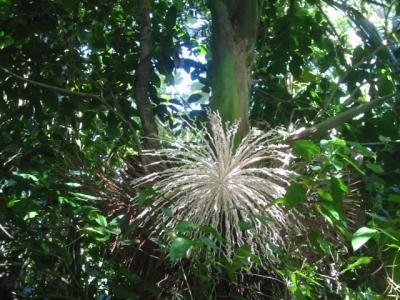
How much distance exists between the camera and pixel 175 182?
154 cm

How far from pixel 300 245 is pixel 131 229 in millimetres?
489

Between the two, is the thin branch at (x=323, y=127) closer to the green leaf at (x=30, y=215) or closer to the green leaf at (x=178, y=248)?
the green leaf at (x=178, y=248)

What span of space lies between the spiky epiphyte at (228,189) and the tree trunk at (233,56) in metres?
0.13

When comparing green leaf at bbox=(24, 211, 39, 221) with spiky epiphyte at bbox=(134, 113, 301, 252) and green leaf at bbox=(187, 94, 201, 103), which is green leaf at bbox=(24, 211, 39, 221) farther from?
green leaf at bbox=(187, 94, 201, 103)

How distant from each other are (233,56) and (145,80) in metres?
0.37

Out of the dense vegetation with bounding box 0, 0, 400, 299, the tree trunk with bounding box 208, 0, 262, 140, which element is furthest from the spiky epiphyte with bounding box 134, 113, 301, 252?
the tree trunk with bounding box 208, 0, 262, 140

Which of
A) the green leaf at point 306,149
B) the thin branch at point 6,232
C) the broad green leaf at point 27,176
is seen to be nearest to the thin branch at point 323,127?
the green leaf at point 306,149

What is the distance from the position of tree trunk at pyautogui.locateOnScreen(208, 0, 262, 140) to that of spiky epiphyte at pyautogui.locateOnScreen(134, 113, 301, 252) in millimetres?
127

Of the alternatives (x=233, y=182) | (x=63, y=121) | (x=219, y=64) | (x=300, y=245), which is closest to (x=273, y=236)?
(x=300, y=245)

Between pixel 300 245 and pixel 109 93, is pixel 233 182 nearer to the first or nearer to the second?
pixel 300 245

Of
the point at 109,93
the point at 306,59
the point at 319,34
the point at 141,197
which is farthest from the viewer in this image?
the point at 306,59

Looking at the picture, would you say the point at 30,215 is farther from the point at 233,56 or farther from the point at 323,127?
the point at 323,127

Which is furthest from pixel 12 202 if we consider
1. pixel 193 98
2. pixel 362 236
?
pixel 193 98

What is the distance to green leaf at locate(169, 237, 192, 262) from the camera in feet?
3.65
